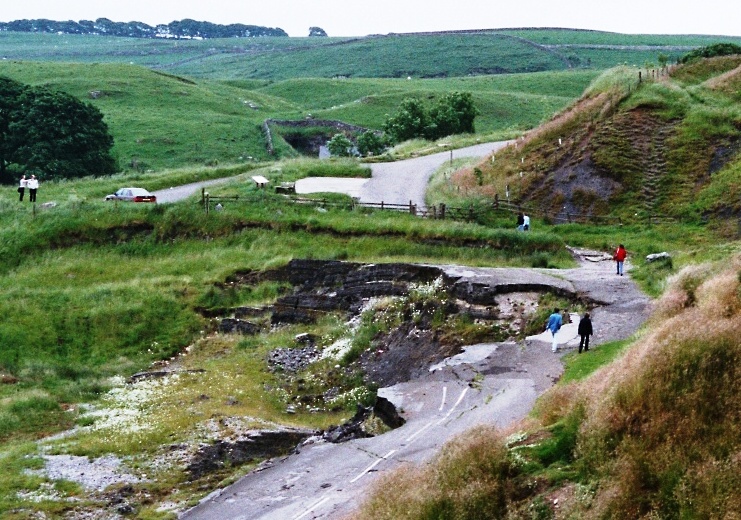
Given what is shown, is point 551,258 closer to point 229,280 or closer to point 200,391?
point 229,280

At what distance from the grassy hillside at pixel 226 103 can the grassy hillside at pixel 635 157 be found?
3187 centimetres

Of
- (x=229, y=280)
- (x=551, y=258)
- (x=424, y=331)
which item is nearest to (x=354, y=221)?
(x=229, y=280)

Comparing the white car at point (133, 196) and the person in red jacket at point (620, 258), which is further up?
the person in red jacket at point (620, 258)

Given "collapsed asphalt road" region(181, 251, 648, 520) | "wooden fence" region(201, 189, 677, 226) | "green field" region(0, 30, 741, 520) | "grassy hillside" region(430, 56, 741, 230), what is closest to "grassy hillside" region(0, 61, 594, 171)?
"green field" region(0, 30, 741, 520)

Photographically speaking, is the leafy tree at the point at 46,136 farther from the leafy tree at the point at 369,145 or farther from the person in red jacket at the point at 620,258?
the person in red jacket at the point at 620,258

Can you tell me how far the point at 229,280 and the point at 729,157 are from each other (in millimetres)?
23054

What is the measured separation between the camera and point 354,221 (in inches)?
1891

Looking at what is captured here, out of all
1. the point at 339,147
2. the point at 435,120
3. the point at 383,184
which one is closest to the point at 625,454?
the point at 383,184

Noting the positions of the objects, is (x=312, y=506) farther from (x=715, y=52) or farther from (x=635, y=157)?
(x=715, y=52)

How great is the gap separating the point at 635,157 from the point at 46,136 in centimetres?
4457

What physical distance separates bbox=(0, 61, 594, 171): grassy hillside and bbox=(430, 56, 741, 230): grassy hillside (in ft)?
105

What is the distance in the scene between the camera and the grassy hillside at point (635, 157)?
1806 inches

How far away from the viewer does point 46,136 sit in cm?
7488

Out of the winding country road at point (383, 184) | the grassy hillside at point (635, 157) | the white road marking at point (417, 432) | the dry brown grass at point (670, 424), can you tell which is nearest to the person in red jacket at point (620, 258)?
the grassy hillside at point (635, 157)
